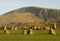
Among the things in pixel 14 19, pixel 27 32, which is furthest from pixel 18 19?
pixel 27 32

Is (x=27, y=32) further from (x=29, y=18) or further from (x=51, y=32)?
(x=29, y=18)

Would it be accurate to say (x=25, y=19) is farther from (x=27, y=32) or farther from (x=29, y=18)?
(x=27, y=32)

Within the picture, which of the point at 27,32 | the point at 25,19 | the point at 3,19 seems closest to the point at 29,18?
the point at 25,19

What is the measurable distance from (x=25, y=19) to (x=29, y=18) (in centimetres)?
411

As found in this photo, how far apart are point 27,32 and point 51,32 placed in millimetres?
3565

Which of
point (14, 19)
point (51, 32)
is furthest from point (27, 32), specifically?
point (14, 19)

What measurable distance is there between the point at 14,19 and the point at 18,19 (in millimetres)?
4310

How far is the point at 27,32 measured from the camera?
33906 millimetres

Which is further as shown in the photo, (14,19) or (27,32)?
(14,19)

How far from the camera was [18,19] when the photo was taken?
7756 inches

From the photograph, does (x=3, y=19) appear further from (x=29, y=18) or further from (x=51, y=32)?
(x=51, y=32)

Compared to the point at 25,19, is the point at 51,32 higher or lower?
higher

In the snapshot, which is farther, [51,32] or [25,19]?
[25,19]

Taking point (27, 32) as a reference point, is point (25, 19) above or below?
below
